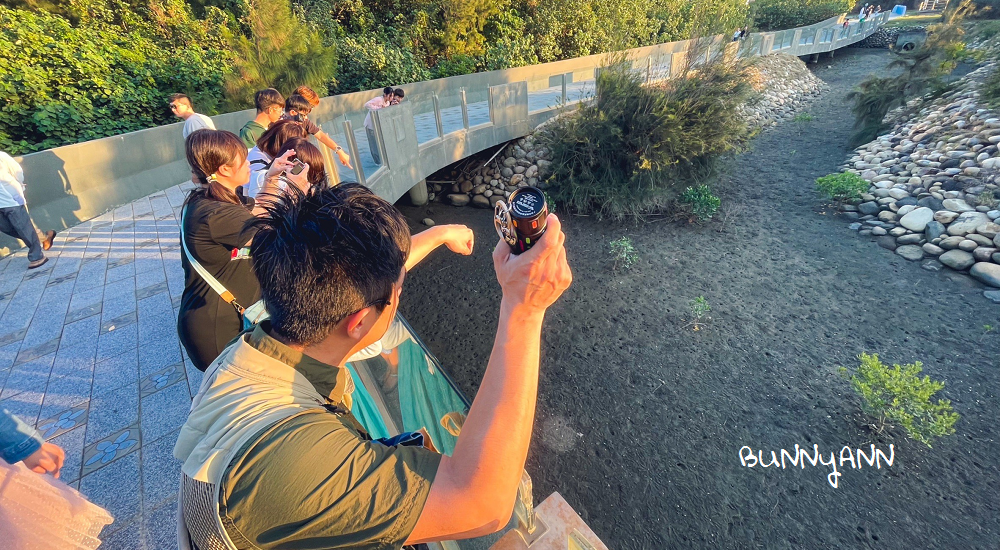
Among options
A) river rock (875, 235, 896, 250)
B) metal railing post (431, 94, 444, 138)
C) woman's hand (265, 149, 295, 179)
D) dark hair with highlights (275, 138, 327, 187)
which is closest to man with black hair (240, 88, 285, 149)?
dark hair with highlights (275, 138, 327, 187)

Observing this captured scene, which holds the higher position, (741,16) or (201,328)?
(741,16)

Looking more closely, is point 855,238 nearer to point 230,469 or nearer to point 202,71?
point 230,469

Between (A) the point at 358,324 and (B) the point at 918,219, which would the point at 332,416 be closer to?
(A) the point at 358,324

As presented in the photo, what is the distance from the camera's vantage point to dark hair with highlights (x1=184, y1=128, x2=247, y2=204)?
223 centimetres

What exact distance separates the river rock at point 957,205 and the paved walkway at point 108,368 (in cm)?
1190

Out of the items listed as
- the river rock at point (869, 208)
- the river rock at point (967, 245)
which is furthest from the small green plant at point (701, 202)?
the river rock at point (967, 245)

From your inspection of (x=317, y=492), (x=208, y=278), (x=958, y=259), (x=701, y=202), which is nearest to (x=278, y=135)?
(x=208, y=278)

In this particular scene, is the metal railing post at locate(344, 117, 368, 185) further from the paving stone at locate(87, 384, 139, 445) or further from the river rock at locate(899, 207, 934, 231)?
the river rock at locate(899, 207, 934, 231)

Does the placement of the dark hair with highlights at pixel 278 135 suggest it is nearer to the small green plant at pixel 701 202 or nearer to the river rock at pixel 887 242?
the small green plant at pixel 701 202

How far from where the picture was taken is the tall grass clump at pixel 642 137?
29.6 feet

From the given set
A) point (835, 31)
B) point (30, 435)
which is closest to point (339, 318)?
point (30, 435)

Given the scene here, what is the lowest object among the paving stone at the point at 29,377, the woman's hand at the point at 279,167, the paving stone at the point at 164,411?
the paving stone at the point at 164,411

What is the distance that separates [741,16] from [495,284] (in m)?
24.7

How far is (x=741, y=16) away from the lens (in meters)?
23.2
